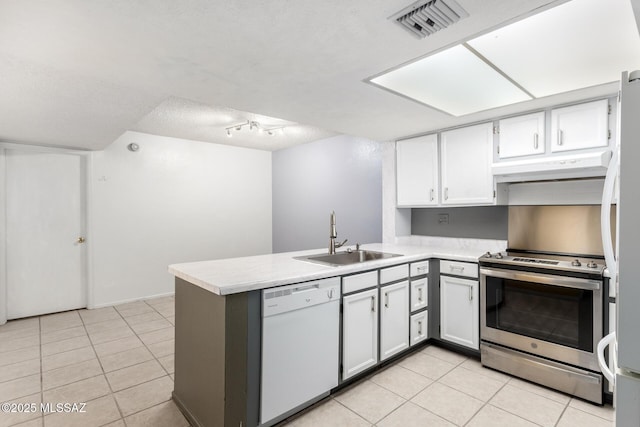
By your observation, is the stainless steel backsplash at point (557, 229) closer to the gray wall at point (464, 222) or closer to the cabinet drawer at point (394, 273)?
the gray wall at point (464, 222)

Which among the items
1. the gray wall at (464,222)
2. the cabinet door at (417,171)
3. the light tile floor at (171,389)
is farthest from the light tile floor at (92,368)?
the gray wall at (464,222)

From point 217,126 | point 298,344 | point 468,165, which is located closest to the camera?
point 298,344

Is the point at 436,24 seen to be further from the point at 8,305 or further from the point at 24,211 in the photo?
the point at 8,305

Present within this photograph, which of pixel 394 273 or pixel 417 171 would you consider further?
pixel 417 171

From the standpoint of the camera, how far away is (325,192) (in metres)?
5.04

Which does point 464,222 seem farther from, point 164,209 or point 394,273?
point 164,209

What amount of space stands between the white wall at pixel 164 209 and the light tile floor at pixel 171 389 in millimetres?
1342

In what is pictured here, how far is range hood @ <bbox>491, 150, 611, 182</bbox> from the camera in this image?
234 centimetres

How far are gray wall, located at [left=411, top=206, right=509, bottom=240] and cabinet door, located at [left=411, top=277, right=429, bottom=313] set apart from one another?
872mm

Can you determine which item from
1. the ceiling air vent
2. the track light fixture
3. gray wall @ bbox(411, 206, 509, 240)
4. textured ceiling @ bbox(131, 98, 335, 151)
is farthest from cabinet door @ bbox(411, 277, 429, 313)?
the track light fixture

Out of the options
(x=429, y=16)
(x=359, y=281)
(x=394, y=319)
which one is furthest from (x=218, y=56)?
(x=394, y=319)

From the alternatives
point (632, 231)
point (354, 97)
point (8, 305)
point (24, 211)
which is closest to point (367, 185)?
point (354, 97)

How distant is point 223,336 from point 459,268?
219cm

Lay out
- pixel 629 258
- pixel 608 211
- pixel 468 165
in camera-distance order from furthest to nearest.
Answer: pixel 468 165 → pixel 608 211 → pixel 629 258
